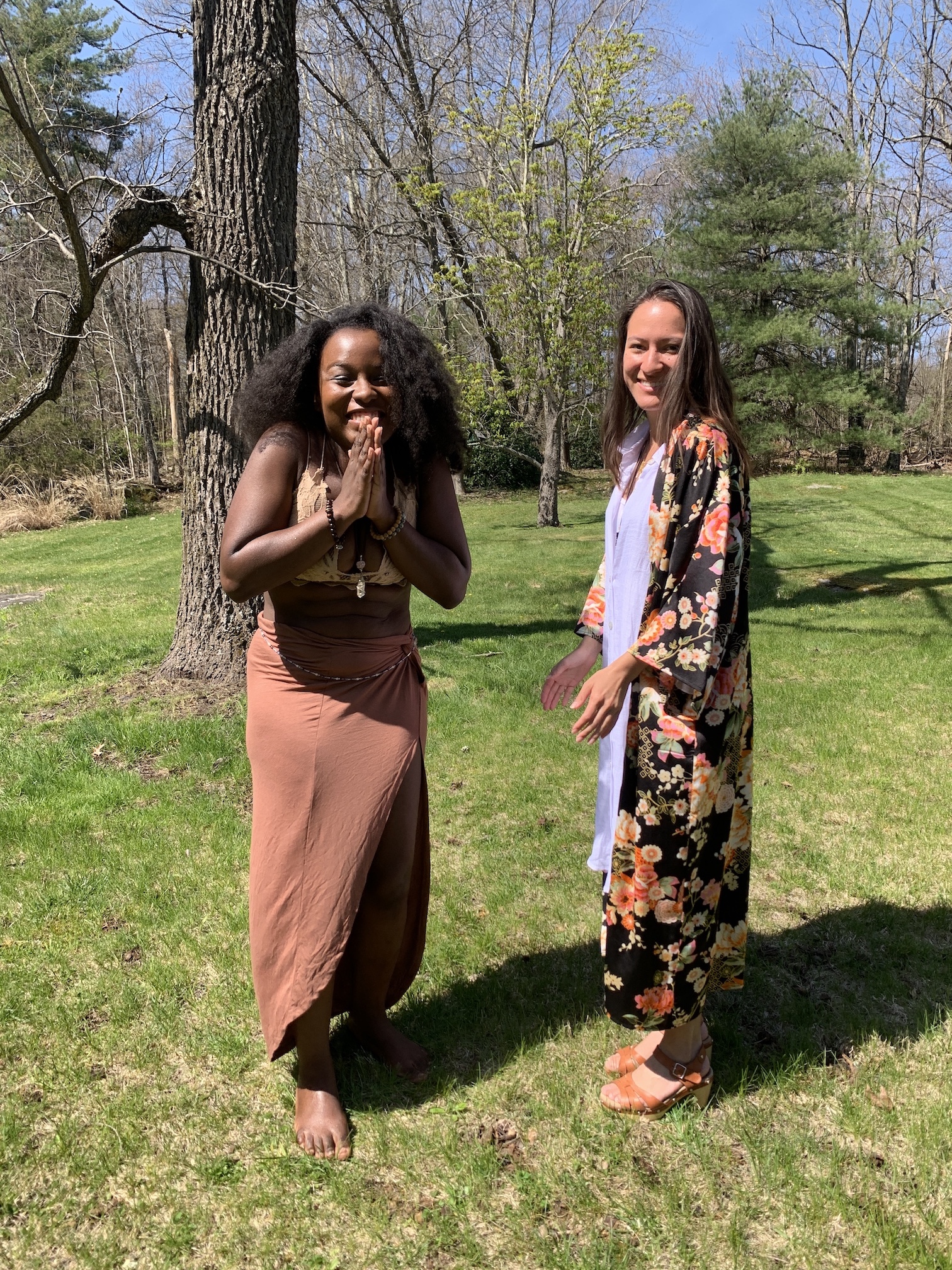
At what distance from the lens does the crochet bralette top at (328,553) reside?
205cm

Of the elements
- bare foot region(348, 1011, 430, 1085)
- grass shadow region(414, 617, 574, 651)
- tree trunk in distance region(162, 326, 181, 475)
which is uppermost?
tree trunk in distance region(162, 326, 181, 475)

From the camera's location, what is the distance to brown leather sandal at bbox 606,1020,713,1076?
2383 mm

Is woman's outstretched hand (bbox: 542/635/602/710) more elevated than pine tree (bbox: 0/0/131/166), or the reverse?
pine tree (bbox: 0/0/131/166)

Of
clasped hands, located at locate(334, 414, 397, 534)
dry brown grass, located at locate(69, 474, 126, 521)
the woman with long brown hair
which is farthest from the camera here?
dry brown grass, located at locate(69, 474, 126, 521)

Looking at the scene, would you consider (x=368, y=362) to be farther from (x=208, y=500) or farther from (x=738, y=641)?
(x=208, y=500)

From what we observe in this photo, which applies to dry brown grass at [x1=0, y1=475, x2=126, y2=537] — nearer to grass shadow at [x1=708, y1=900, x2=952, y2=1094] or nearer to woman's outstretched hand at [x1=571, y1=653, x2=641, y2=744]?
grass shadow at [x1=708, y1=900, x2=952, y2=1094]

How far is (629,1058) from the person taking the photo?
2.43 meters

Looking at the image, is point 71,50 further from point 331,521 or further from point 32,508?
point 331,521

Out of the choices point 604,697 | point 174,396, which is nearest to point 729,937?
point 604,697

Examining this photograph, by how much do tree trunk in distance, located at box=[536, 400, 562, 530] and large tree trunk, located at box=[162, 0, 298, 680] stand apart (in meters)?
9.34

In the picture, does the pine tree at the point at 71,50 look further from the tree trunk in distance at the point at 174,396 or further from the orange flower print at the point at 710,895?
the orange flower print at the point at 710,895

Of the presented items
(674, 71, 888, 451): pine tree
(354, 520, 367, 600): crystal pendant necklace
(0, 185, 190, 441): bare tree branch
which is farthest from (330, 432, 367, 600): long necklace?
(674, 71, 888, 451): pine tree

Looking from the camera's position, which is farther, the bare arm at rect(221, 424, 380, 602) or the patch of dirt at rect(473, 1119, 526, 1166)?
the patch of dirt at rect(473, 1119, 526, 1166)

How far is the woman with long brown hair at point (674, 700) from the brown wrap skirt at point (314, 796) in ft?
1.82
